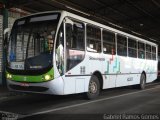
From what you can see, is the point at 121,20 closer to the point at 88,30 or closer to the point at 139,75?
the point at 139,75

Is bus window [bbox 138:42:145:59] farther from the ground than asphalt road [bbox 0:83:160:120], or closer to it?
farther from the ground

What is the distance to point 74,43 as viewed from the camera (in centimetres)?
1096

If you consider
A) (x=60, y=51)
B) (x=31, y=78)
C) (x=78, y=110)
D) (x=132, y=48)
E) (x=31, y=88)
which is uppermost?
(x=132, y=48)

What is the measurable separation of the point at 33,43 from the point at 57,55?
0.96 metres

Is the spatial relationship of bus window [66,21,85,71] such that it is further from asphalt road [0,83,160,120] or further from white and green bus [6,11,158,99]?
asphalt road [0,83,160,120]

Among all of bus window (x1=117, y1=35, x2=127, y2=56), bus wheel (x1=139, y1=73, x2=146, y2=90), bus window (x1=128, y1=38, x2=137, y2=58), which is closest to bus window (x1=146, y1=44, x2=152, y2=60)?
bus wheel (x1=139, y1=73, x2=146, y2=90)

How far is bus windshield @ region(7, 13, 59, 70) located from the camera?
33.4 ft

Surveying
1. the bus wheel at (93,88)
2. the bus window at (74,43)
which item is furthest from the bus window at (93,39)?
the bus wheel at (93,88)

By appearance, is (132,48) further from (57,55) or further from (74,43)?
(57,55)

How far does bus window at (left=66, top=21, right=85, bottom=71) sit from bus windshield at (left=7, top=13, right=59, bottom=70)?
2.03 ft

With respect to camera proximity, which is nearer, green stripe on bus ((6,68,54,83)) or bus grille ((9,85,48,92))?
green stripe on bus ((6,68,54,83))

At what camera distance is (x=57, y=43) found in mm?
10164

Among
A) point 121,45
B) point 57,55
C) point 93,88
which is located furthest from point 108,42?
point 57,55

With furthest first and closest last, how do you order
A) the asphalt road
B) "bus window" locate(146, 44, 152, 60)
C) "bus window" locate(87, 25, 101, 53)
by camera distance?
"bus window" locate(146, 44, 152, 60) < "bus window" locate(87, 25, 101, 53) < the asphalt road
